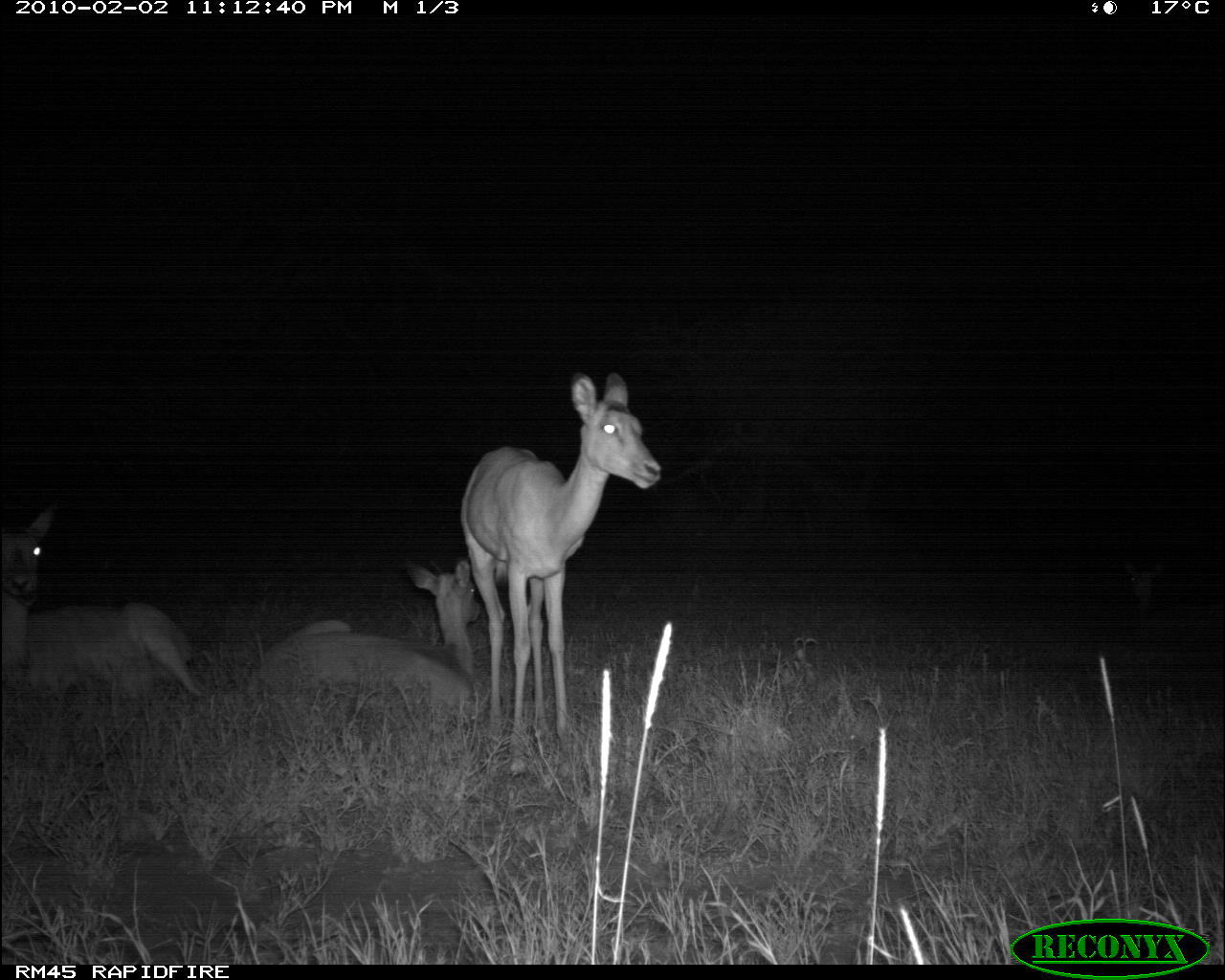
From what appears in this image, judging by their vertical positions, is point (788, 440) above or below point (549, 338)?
below

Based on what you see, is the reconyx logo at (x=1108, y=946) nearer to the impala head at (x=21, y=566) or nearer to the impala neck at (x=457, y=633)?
the impala neck at (x=457, y=633)

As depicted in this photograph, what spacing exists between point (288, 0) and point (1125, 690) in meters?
6.90

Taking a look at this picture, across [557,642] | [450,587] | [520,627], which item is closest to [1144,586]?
[450,587]

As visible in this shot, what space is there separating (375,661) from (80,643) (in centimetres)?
179

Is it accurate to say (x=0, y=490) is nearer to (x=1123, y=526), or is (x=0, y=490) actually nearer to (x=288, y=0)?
(x=288, y=0)

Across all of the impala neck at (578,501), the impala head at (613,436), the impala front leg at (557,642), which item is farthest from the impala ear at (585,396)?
the impala front leg at (557,642)

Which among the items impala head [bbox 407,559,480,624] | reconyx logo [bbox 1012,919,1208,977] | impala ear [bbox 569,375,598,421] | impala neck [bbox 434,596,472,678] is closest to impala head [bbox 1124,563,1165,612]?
impala head [bbox 407,559,480,624]

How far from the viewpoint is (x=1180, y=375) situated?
847 inches

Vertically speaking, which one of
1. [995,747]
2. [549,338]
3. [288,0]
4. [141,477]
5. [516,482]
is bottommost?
[995,747]

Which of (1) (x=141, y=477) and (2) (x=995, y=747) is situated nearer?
(2) (x=995, y=747)

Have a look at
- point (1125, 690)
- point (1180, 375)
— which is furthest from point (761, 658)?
point (1180, 375)

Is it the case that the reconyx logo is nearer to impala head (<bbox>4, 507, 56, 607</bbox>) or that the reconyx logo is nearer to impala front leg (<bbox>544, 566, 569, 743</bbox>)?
impala front leg (<bbox>544, 566, 569, 743</bbox>)

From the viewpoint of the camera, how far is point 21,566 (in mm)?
6570

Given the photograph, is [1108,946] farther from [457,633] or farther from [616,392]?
[457,633]
